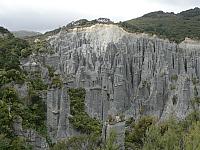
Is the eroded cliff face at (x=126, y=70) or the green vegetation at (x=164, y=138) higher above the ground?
the eroded cliff face at (x=126, y=70)

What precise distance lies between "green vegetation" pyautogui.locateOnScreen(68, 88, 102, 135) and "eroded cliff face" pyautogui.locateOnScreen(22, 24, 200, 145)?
2.78 feet

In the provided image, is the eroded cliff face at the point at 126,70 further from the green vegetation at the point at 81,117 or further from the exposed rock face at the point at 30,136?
the exposed rock face at the point at 30,136

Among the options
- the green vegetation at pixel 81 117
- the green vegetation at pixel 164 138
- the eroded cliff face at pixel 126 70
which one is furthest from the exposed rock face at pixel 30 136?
the eroded cliff face at pixel 126 70

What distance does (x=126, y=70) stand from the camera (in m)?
66.9

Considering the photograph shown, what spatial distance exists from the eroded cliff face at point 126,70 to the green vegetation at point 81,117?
2.78 feet

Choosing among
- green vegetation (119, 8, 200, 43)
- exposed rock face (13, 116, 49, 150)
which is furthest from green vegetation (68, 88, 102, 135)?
green vegetation (119, 8, 200, 43)

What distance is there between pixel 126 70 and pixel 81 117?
598 inches

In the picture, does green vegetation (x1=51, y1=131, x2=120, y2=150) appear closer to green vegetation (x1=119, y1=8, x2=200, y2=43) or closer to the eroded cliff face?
the eroded cliff face

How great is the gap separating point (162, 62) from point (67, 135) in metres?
20.7

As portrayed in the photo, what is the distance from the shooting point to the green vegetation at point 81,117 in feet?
168

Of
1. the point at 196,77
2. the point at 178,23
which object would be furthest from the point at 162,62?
the point at 178,23

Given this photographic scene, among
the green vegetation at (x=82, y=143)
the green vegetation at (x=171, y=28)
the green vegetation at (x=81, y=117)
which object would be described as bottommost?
the green vegetation at (x=82, y=143)

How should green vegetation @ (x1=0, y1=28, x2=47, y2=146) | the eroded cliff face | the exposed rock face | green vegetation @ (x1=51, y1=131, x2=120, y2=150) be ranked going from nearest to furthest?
green vegetation @ (x1=0, y1=28, x2=47, y2=146)
green vegetation @ (x1=51, y1=131, x2=120, y2=150)
the exposed rock face
the eroded cliff face

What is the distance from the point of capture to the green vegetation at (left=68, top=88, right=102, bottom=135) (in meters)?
51.2
